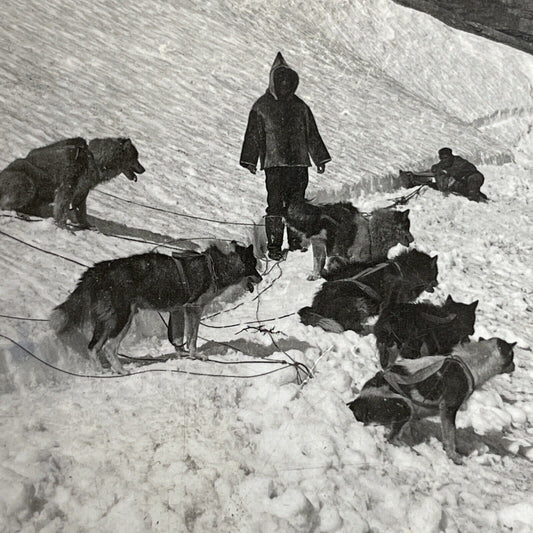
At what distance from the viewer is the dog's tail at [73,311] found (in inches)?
116

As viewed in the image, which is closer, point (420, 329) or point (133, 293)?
point (133, 293)

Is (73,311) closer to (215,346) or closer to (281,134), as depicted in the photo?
(215,346)

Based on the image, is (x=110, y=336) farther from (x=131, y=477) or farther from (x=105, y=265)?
(x=131, y=477)

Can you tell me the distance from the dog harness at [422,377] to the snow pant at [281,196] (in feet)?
8.44

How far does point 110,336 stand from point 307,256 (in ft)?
9.26

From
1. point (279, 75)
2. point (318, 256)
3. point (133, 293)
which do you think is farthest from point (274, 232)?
point (133, 293)

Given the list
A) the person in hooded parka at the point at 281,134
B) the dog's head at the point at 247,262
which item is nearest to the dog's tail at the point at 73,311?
the dog's head at the point at 247,262

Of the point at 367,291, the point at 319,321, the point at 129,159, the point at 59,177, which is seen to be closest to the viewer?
the point at 319,321

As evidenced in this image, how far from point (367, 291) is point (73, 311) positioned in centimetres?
201

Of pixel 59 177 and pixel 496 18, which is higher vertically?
pixel 496 18

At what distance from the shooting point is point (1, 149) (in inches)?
192

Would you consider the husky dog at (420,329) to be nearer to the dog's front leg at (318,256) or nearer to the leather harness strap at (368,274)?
the leather harness strap at (368,274)

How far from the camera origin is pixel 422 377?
2.81m

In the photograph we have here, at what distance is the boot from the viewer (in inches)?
211
